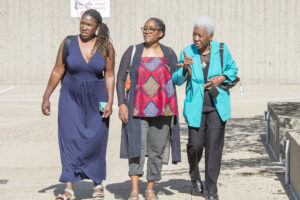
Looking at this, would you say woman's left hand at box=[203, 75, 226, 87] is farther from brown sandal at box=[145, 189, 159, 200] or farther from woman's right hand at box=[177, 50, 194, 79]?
brown sandal at box=[145, 189, 159, 200]

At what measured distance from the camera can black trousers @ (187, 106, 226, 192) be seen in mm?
6504

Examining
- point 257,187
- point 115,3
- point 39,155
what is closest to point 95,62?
point 257,187

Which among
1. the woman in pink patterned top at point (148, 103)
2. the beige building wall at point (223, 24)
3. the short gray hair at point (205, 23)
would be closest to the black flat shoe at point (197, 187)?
the woman in pink patterned top at point (148, 103)

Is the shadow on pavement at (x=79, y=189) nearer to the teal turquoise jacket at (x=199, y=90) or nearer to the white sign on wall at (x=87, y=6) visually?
the teal turquoise jacket at (x=199, y=90)

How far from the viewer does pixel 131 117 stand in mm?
6492

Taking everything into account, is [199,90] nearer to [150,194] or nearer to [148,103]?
[148,103]

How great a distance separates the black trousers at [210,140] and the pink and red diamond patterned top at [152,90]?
305mm

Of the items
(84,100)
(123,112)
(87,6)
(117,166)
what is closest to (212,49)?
(123,112)

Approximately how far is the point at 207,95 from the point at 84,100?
1.12 m

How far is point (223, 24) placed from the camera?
72.8 ft

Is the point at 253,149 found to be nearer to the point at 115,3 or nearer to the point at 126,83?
the point at 126,83

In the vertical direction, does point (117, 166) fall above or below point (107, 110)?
below

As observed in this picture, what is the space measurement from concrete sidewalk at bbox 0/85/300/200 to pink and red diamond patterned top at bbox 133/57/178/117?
0.84m

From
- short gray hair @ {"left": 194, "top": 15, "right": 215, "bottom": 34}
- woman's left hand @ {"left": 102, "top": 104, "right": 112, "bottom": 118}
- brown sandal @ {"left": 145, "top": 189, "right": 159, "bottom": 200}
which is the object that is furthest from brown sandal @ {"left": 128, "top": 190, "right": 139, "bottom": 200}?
A: short gray hair @ {"left": 194, "top": 15, "right": 215, "bottom": 34}
